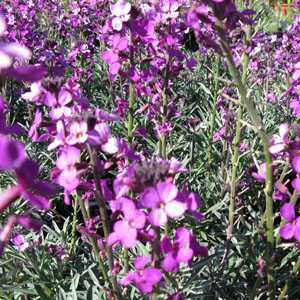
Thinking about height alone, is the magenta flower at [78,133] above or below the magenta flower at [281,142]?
above

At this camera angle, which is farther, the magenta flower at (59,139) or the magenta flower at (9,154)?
the magenta flower at (59,139)

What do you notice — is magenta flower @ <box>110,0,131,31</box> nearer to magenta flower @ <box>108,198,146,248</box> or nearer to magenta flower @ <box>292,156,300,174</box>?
magenta flower @ <box>292,156,300,174</box>

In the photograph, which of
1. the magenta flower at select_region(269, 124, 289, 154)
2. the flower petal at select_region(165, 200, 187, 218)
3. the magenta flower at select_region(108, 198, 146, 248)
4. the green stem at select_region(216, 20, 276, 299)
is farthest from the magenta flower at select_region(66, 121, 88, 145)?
the magenta flower at select_region(269, 124, 289, 154)

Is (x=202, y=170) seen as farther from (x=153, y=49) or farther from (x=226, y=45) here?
(x=226, y=45)

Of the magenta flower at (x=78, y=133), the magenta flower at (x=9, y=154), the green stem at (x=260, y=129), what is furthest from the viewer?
the green stem at (x=260, y=129)

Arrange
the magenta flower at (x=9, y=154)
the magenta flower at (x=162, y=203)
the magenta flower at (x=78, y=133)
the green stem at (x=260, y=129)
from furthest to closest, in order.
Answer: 1. the green stem at (x=260, y=129)
2. the magenta flower at (x=78, y=133)
3. the magenta flower at (x=162, y=203)
4. the magenta flower at (x=9, y=154)

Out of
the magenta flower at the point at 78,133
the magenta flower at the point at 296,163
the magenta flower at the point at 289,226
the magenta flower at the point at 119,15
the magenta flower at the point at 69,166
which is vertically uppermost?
the magenta flower at the point at 119,15

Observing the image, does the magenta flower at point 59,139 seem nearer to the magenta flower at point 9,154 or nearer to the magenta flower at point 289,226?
the magenta flower at point 9,154

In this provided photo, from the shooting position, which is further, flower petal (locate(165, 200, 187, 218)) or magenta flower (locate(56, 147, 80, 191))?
magenta flower (locate(56, 147, 80, 191))

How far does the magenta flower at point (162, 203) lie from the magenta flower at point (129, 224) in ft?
0.15

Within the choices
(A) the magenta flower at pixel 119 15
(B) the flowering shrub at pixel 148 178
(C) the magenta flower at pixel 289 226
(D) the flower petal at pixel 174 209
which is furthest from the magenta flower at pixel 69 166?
(A) the magenta flower at pixel 119 15

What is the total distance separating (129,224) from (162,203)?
135 mm

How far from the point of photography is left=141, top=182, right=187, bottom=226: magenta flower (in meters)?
1.38

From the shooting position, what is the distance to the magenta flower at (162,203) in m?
1.38
